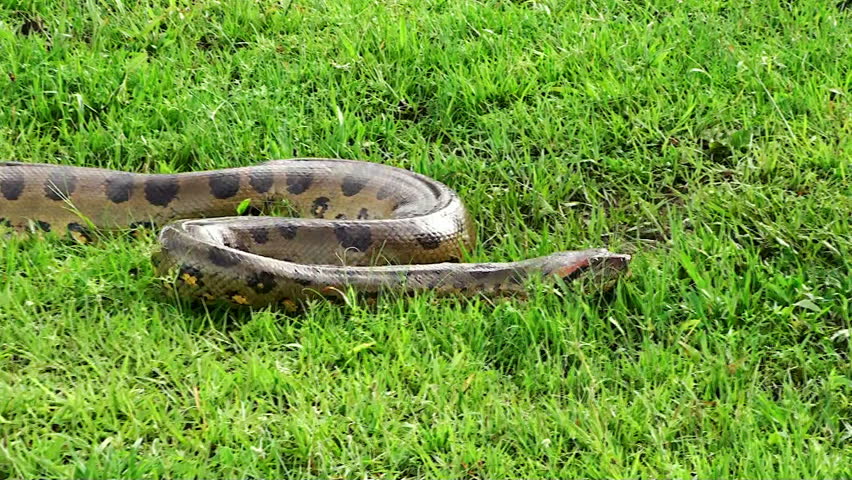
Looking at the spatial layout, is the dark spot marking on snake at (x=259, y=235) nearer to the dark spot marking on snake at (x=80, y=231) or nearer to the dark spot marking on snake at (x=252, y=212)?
the dark spot marking on snake at (x=252, y=212)

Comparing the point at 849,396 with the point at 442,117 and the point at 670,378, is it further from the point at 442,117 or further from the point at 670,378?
the point at 442,117

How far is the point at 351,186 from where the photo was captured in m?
6.34

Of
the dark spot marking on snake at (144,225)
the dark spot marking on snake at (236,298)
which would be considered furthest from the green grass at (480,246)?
the dark spot marking on snake at (144,225)

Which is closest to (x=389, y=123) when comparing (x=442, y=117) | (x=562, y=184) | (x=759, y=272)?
(x=442, y=117)

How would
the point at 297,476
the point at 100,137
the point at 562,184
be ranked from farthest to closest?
the point at 100,137 → the point at 562,184 → the point at 297,476

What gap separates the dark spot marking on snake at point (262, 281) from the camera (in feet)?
17.2

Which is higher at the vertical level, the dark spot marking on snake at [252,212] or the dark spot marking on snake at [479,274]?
the dark spot marking on snake at [479,274]

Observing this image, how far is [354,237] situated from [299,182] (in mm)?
788

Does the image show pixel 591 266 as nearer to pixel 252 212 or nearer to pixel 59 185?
pixel 252 212

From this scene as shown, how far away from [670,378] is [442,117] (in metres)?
2.64

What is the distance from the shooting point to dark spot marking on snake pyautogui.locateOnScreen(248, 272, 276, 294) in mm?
5246

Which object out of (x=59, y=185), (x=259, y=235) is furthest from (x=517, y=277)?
(x=59, y=185)

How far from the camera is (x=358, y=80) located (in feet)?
23.8

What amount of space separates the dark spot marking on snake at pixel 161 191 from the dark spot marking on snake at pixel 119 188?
0.09 meters
